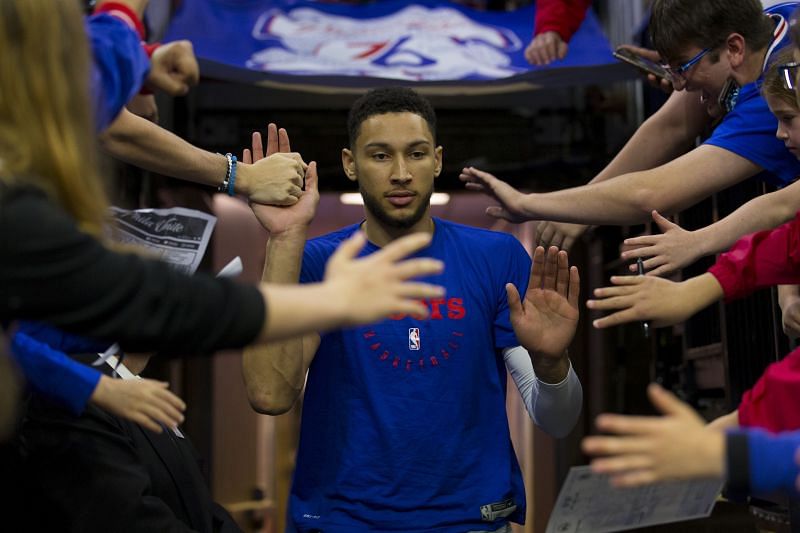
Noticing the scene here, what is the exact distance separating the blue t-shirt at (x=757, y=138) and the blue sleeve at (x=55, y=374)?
1.59 metres

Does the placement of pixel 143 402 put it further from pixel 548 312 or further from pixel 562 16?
pixel 562 16

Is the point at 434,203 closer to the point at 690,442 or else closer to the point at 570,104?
the point at 570,104

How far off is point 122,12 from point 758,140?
5.01 ft

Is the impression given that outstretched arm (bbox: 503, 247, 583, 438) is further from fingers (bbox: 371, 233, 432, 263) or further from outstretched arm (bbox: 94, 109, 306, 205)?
fingers (bbox: 371, 233, 432, 263)

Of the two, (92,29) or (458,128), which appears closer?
(92,29)

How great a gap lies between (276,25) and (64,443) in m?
2.65

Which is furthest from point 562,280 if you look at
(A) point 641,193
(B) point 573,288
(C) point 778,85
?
(C) point 778,85

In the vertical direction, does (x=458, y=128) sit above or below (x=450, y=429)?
above

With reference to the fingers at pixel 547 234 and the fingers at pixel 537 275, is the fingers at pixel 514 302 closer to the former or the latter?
the fingers at pixel 537 275

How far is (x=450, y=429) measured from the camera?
2332 millimetres

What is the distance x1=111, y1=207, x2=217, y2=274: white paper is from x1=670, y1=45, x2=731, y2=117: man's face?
4.12 ft

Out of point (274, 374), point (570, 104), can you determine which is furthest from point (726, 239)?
point (570, 104)

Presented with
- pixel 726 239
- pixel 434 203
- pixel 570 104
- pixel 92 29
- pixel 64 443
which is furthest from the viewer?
pixel 434 203

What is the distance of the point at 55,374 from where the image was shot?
74.5 inches
